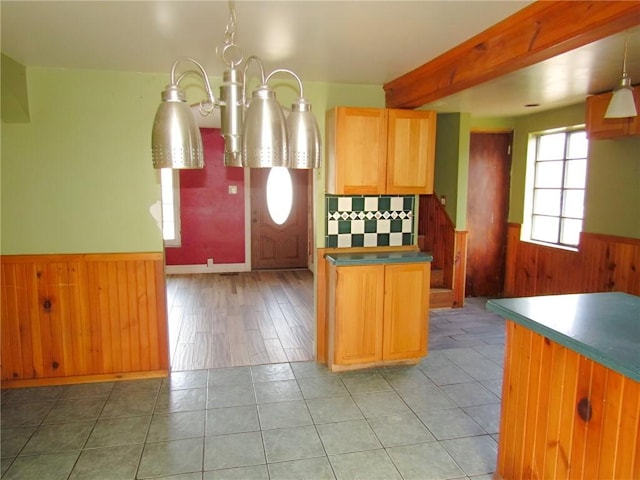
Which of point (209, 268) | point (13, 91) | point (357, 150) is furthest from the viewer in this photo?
point (209, 268)

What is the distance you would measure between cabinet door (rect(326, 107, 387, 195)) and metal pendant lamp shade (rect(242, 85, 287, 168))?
2.23 meters

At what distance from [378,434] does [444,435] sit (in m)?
0.40

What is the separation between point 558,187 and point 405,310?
2804mm

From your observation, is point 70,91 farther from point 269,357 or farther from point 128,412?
point 269,357

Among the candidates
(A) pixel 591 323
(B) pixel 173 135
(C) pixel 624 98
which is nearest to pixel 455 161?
(C) pixel 624 98

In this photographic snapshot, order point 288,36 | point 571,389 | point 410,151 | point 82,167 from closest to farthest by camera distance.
Result: point 571,389 → point 288,36 → point 82,167 → point 410,151

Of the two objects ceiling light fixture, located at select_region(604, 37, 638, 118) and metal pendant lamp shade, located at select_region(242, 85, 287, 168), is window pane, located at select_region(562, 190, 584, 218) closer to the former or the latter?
ceiling light fixture, located at select_region(604, 37, 638, 118)

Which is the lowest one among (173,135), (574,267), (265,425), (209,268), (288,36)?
(265,425)

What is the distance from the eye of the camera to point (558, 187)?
5.02m

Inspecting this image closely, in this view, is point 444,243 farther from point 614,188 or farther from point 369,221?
point 369,221

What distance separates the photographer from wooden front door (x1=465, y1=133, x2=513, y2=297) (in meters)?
5.55

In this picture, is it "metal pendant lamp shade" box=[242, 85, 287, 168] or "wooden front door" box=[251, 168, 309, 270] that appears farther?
"wooden front door" box=[251, 168, 309, 270]

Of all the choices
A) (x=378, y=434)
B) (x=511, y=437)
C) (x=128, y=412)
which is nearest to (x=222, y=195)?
(x=128, y=412)

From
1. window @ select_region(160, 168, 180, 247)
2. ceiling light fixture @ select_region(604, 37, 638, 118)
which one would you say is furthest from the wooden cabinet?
window @ select_region(160, 168, 180, 247)
